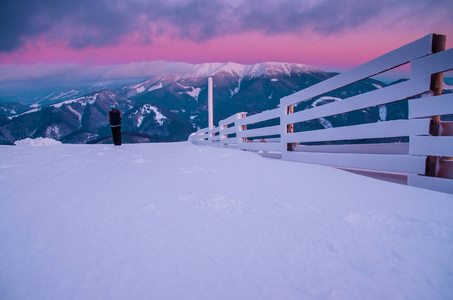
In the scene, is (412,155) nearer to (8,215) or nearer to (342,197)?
(342,197)

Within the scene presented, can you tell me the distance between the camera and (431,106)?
9.26 feet

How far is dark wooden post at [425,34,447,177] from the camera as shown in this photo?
286 cm

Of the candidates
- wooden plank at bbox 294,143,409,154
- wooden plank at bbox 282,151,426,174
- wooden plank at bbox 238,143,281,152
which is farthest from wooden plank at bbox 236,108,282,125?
wooden plank at bbox 282,151,426,174

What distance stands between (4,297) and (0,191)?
2.61 meters

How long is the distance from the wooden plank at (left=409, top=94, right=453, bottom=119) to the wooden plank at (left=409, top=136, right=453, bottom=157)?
0.26 metres

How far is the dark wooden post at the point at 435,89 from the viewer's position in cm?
286

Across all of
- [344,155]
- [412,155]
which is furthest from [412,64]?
[344,155]

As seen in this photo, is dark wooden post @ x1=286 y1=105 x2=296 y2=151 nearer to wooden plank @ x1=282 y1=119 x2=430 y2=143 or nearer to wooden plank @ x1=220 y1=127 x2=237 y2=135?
wooden plank @ x1=282 y1=119 x2=430 y2=143

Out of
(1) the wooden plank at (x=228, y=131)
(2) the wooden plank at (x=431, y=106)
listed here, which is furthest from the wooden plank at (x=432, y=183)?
(1) the wooden plank at (x=228, y=131)

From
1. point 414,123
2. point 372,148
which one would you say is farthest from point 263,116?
point 414,123

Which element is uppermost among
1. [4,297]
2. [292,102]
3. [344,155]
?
[292,102]

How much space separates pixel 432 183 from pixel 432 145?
17.2 inches

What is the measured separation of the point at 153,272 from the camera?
1.36 metres

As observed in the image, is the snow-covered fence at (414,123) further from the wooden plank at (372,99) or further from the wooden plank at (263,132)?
the wooden plank at (263,132)
